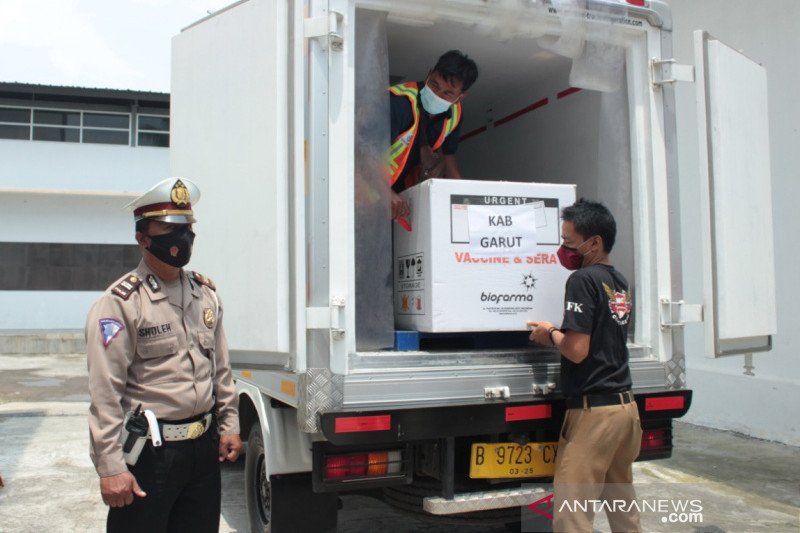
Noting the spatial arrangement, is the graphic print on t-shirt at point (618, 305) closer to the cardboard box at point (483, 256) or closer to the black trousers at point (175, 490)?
the cardboard box at point (483, 256)

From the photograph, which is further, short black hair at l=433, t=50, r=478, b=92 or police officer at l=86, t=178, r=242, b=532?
short black hair at l=433, t=50, r=478, b=92

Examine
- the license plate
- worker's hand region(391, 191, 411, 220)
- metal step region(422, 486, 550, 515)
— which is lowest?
metal step region(422, 486, 550, 515)

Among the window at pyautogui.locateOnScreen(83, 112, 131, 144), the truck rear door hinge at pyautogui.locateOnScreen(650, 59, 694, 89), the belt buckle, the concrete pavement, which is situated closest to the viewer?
the belt buckle

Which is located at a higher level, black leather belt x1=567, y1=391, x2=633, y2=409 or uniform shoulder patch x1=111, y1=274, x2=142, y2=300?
uniform shoulder patch x1=111, y1=274, x2=142, y2=300

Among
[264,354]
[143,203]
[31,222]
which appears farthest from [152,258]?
[31,222]

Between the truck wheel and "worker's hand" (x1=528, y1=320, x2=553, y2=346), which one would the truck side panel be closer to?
the truck wheel

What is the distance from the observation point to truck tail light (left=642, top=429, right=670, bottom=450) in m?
3.36

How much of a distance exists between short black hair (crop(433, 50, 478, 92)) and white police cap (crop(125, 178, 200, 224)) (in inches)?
65.6

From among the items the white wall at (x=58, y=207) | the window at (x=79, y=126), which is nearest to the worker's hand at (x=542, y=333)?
the white wall at (x=58, y=207)

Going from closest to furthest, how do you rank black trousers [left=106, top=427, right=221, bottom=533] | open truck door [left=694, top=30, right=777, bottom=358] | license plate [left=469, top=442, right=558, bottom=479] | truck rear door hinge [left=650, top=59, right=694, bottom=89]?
black trousers [left=106, top=427, right=221, bottom=533] → license plate [left=469, top=442, right=558, bottom=479] → open truck door [left=694, top=30, right=777, bottom=358] → truck rear door hinge [left=650, top=59, right=694, bottom=89]

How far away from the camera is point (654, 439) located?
3.38 m

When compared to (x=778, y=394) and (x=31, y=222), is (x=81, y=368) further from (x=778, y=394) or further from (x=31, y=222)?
(x=778, y=394)

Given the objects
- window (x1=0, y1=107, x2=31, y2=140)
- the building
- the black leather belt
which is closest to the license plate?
Answer: the black leather belt

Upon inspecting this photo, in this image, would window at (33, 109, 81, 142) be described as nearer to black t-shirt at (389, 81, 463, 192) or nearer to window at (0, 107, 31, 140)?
window at (0, 107, 31, 140)
